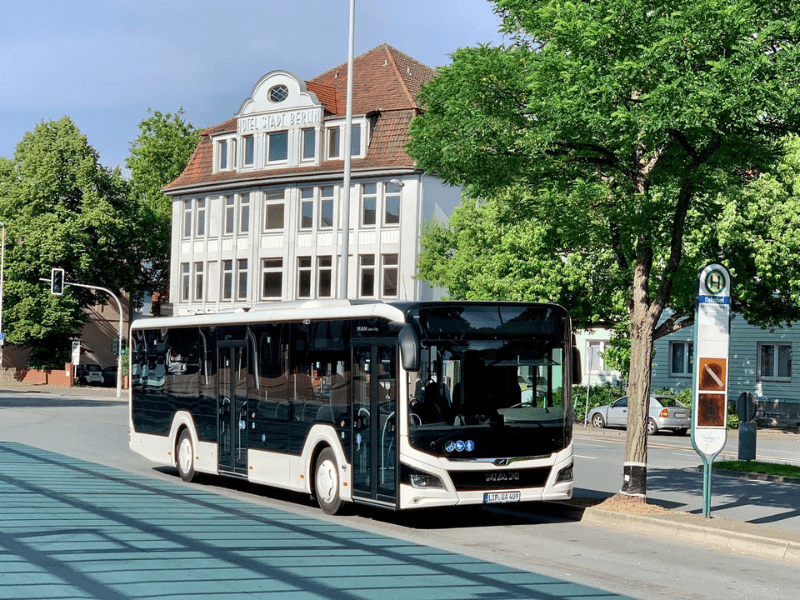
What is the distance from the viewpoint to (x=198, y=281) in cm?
6153

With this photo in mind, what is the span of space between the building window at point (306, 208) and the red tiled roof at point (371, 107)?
1.04m

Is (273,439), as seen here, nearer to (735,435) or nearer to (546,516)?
(546,516)

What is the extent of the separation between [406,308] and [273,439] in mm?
3549

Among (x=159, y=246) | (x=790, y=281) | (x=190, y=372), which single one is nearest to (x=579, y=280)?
(x=790, y=281)

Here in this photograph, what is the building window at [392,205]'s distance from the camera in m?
52.9

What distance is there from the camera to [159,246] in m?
75.8

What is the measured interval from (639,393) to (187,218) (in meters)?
50.4

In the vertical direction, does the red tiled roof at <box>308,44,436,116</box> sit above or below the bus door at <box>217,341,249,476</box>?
above

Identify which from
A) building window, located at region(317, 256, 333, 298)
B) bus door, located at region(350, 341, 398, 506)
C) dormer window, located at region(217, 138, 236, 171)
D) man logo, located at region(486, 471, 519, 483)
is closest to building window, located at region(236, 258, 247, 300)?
dormer window, located at region(217, 138, 236, 171)

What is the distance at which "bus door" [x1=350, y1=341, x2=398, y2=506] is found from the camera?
43.2 ft

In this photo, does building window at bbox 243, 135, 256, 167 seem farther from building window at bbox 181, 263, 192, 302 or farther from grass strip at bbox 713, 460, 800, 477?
grass strip at bbox 713, 460, 800, 477

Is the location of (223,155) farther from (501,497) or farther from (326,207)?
(501,497)

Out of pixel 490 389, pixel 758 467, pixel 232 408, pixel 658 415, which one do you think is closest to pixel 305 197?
pixel 658 415

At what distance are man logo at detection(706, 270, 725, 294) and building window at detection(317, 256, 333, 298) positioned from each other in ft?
137
